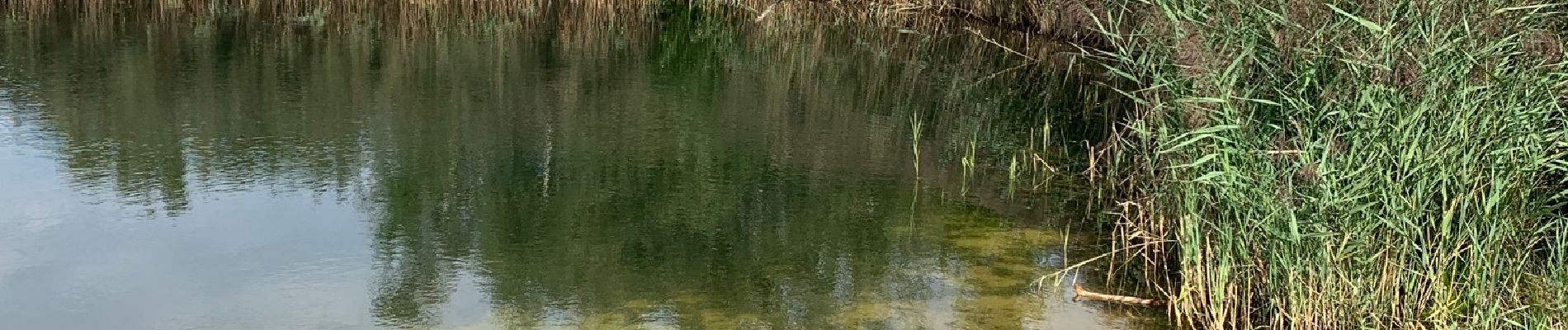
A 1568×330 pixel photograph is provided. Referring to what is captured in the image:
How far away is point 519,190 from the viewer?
4.54 metres

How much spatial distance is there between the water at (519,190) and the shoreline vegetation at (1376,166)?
48cm

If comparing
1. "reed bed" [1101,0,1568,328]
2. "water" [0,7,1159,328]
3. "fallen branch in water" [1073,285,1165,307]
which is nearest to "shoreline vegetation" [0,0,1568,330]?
"reed bed" [1101,0,1568,328]

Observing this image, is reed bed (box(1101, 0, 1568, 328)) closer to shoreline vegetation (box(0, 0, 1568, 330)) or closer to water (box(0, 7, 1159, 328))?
shoreline vegetation (box(0, 0, 1568, 330))

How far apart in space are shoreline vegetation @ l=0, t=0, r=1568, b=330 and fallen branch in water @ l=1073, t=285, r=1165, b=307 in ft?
0.61

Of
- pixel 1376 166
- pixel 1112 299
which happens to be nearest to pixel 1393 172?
pixel 1376 166

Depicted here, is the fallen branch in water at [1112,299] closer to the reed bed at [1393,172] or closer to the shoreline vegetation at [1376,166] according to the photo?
the shoreline vegetation at [1376,166]

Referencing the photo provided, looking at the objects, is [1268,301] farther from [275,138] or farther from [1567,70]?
[275,138]

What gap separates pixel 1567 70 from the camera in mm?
2850

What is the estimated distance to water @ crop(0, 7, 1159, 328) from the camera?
347 centimetres

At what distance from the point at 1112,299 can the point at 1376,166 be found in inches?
32.0

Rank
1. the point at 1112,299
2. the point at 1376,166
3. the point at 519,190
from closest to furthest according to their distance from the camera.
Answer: the point at 1376,166 → the point at 1112,299 → the point at 519,190

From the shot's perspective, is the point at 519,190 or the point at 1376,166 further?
the point at 519,190

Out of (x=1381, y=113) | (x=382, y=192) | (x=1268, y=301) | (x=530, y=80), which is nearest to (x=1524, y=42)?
(x=1381, y=113)

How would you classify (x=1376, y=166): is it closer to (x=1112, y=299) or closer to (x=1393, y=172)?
(x=1393, y=172)
